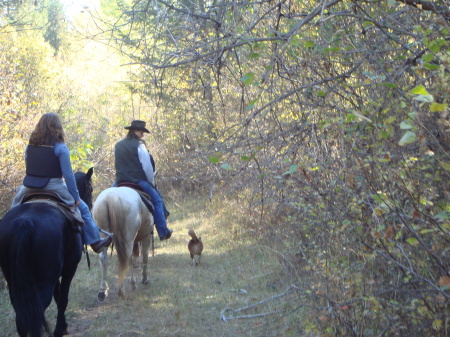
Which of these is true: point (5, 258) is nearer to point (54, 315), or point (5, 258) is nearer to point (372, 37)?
point (54, 315)

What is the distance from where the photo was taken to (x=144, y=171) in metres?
9.22

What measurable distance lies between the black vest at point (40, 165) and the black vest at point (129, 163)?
2.98m

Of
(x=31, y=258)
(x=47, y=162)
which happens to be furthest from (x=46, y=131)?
(x=31, y=258)

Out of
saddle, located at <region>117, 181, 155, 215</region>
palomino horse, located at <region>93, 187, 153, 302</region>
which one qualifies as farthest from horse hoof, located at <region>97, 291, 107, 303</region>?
saddle, located at <region>117, 181, 155, 215</region>

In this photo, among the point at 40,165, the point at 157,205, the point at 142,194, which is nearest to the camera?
the point at 40,165

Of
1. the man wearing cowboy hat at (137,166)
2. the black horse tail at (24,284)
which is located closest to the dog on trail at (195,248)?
the man wearing cowboy hat at (137,166)

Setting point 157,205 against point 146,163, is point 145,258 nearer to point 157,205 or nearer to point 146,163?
point 157,205

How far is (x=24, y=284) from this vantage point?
17.6ft

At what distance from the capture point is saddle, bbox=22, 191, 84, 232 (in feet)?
19.9

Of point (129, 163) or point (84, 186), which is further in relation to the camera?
point (129, 163)

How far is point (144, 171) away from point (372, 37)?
459 centimetres

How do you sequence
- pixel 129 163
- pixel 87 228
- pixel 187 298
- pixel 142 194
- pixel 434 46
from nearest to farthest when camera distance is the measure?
1. pixel 434 46
2. pixel 87 228
3. pixel 187 298
4. pixel 142 194
5. pixel 129 163

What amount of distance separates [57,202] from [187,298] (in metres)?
2.96

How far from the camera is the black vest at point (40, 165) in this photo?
19.9 feet
